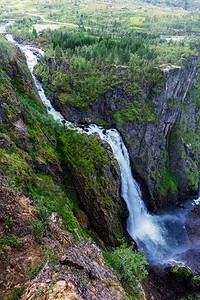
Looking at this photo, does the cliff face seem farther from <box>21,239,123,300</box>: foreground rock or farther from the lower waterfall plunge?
<box>21,239,123,300</box>: foreground rock

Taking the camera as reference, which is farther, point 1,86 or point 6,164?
point 1,86

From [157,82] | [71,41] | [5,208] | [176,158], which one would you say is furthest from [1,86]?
[176,158]

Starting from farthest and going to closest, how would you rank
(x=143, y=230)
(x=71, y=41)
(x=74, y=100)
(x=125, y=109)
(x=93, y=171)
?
(x=71, y=41), (x=125, y=109), (x=74, y=100), (x=143, y=230), (x=93, y=171)

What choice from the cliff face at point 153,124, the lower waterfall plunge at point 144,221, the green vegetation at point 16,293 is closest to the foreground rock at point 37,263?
the green vegetation at point 16,293

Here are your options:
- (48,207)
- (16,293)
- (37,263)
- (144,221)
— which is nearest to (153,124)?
(144,221)

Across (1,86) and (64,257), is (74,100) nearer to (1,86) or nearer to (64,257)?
(1,86)

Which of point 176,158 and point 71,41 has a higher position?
point 71,41

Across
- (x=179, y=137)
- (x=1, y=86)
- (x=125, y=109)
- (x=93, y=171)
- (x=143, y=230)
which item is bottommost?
(x=143, y=230)

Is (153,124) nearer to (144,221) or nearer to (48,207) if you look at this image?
(144,221)
